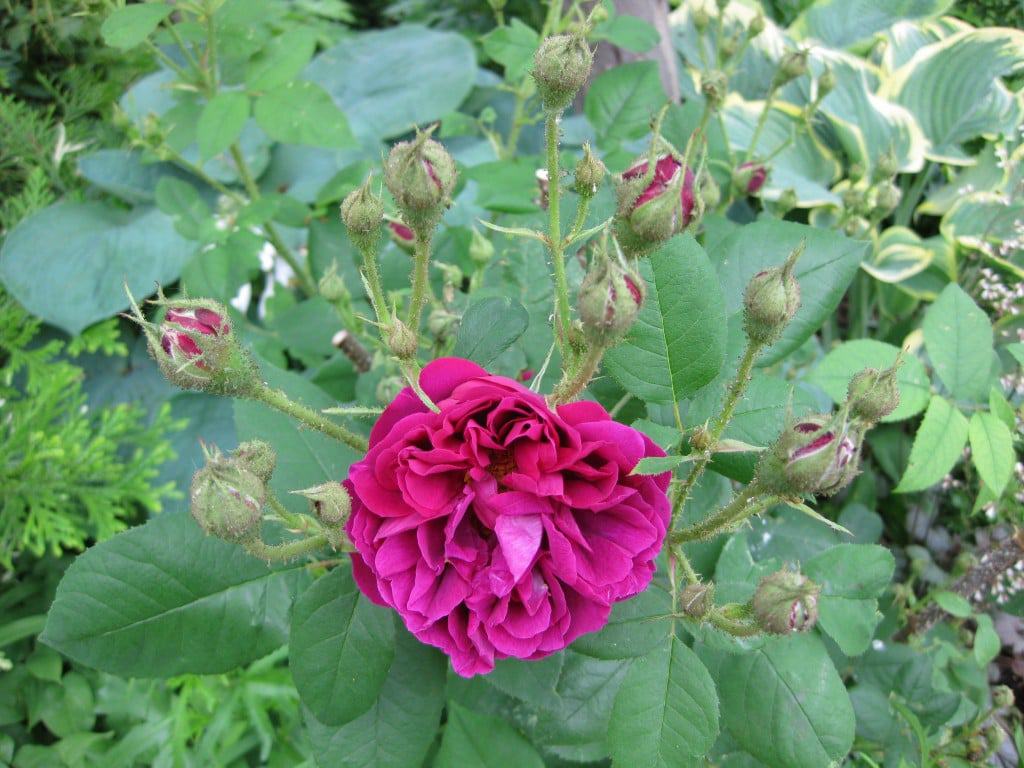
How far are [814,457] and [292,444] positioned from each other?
48 centimetres

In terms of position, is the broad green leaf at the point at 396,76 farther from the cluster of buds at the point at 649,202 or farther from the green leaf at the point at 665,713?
the green leaf at the point at 665,713

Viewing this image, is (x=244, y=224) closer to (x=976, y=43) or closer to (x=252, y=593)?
(x=252, y=593)

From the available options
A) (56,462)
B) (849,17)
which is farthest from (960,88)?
(56,462)

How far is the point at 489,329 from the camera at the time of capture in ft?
1.91

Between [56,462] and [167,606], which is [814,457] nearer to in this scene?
[167,606]

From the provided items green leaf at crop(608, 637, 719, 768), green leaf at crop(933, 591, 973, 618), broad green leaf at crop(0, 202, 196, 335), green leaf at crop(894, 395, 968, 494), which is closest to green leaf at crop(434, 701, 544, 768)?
green leaf at crop(608, 637, 719, 768)

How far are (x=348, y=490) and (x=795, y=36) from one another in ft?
6.73

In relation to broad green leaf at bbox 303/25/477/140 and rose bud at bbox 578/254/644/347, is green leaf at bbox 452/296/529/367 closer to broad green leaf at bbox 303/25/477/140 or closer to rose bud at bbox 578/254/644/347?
rose bud at bbox 578/254/644/347

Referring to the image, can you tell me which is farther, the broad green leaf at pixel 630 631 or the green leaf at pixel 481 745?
the green leaf at pixel 481 745

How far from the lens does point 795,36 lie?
81.0 inches

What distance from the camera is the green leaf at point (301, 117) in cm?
111

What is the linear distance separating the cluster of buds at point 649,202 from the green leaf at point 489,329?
0.10m

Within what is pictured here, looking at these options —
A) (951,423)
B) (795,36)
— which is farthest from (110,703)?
(795,36)

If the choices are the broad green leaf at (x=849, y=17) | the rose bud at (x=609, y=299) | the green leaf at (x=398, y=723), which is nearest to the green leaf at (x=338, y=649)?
the green leaf at (x=398, y=723)
